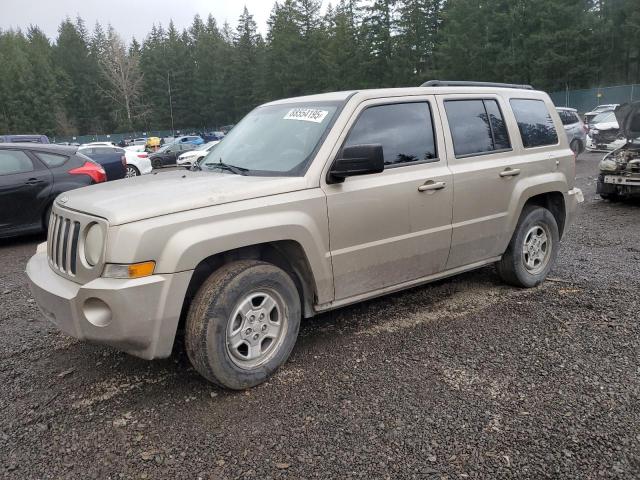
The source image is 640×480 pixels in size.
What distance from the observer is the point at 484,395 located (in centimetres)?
321

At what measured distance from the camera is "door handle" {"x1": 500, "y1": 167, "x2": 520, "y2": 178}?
182 inches

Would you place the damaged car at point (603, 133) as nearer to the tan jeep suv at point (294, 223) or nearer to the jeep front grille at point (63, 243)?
the tan jeep suv at point (294, 223)

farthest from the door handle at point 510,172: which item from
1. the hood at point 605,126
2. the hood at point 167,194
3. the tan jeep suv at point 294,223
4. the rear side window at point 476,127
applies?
the hood at point 605,126

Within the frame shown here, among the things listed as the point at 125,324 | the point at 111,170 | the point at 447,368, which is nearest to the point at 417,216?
the point at 447,368

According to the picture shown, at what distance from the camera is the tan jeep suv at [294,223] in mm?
2928

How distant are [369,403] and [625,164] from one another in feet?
27.8

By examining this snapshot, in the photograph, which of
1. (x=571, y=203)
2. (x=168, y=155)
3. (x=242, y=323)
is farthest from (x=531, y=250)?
(x=168, y=155)

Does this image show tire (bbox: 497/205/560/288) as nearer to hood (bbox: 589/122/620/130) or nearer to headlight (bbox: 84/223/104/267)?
headlight (bbox: 84/223/104/267)

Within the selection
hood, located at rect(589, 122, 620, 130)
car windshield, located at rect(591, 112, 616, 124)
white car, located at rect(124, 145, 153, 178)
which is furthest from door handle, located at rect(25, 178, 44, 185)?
car windshield, located at rect(591, 112, 616, 124)

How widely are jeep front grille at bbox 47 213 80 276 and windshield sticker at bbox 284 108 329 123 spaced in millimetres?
1777

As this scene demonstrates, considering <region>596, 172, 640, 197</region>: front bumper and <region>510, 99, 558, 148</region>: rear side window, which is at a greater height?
<region>510, 99, 558, 148</region>: rear side window

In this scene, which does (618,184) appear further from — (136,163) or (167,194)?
(136,163)

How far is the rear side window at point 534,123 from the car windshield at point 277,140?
2.08 meters

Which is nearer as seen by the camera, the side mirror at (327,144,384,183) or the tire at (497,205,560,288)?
the side mirror at (327,144,384,183)
